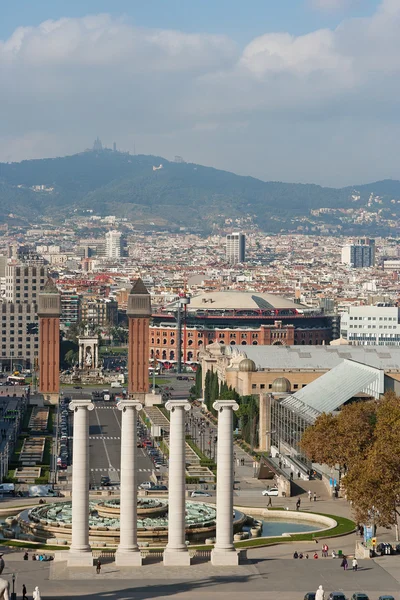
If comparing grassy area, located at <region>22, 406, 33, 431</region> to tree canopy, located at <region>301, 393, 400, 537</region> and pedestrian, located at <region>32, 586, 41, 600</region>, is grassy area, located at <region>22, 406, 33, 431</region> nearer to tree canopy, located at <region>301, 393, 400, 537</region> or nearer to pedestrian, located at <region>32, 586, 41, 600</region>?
tree canopy, located at <region>301, 393, 400, 537</region>

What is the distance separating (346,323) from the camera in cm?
18800

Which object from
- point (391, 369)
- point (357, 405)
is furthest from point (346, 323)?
point (357, 405)

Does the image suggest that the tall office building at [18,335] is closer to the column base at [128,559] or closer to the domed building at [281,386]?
the domed building at [281,386]

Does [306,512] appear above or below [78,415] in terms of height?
below

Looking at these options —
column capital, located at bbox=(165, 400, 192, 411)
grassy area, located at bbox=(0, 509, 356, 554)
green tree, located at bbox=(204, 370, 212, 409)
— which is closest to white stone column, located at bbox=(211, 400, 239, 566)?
column capital, located at bbox=(165, 400, 192, 411)

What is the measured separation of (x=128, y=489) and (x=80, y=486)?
5.17 feet

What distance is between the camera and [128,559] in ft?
171

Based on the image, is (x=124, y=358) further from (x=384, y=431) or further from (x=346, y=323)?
(x=384, y=431)

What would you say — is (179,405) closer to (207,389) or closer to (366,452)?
(366,452)

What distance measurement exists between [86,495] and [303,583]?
301 inches

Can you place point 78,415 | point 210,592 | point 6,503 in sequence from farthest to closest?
point 6,503 → point 78,415 → point 210,592

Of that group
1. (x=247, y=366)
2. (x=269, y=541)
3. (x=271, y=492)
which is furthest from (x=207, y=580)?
(x=247, y=366)

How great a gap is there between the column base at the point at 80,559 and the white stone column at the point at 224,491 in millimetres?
4085

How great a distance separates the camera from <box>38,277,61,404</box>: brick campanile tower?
438ft
